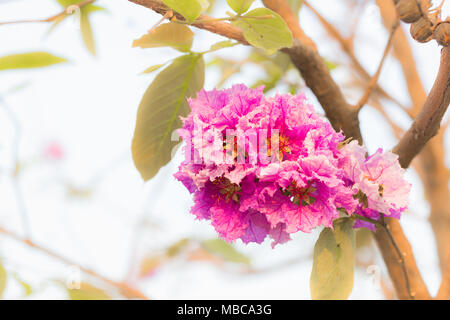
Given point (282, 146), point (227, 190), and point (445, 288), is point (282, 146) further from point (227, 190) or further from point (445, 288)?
point (445, 288)

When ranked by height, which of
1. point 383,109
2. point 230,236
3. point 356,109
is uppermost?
point 383,109

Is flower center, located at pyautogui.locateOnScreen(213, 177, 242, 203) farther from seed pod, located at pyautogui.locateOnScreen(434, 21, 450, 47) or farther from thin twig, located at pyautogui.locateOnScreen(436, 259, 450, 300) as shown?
thin twig, located at pyautogui.locateOnScreen(436, 259, 450, 300)

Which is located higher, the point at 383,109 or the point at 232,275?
the point at 383,109

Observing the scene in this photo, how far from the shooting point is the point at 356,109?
43 cm

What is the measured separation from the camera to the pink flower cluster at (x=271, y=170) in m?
0.28

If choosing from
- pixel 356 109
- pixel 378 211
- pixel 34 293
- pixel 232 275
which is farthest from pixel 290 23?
pixel 232 275

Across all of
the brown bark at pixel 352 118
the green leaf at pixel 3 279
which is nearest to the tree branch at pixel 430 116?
the brown bark at pixel 352 118

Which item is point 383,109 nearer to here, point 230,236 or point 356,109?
point 356,109

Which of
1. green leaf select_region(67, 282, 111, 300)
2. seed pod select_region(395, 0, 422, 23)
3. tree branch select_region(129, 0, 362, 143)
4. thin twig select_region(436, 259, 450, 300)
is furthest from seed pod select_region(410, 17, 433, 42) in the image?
green leaf select_region(67, 282, 111, 300)

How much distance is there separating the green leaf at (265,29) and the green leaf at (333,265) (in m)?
0.15

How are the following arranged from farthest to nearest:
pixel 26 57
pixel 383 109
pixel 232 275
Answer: pixel 232 275, pixel 383 109, pixel 26 57

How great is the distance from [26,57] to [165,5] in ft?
0.56

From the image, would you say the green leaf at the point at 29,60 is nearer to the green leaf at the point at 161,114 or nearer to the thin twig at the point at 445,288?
the green leaf at the point at 161,114

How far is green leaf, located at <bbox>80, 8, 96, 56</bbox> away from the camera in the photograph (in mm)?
468
